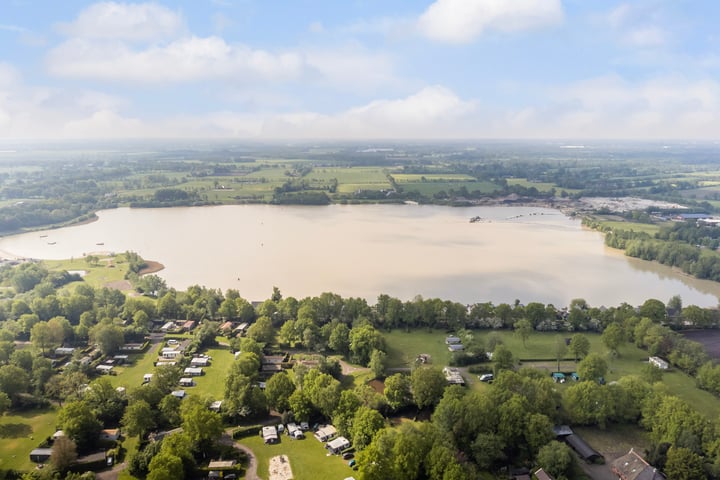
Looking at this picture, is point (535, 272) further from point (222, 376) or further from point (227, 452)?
point (227, 452)

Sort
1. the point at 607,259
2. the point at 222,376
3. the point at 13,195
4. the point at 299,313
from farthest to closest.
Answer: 1. the point at 13,195
2. the point at 607,259
3. the point at 299,313
4. the point at 222,376

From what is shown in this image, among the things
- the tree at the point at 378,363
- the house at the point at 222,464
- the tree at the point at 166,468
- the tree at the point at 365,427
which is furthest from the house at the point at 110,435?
the tree at the point at 378,363

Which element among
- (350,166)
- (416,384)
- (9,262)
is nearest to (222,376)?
(416,384)

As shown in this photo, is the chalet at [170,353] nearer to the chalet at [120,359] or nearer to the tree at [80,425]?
the chalet at [120,359]

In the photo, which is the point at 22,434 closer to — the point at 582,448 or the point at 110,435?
the point at 110,435

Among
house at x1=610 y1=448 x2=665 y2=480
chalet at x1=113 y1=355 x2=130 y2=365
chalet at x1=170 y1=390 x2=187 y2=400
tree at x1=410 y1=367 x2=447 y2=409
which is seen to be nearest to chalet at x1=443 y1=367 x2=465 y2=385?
tree at x1=410 y1=367 x2=447 y2=409

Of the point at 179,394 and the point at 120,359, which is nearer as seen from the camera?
the point at 179,394

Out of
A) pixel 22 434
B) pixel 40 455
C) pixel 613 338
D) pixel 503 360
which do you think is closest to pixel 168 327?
pixel 22 434
